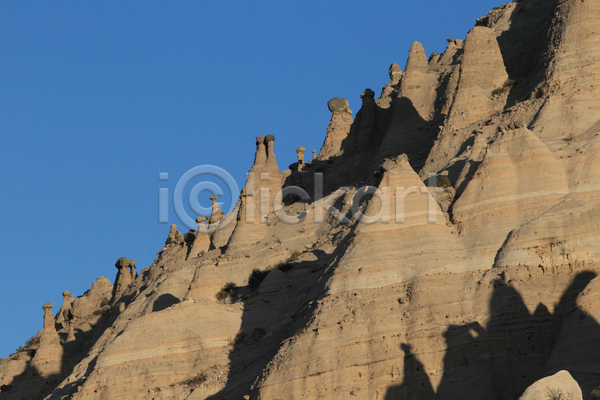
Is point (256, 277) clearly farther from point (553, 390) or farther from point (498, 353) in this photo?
point (553, 390)

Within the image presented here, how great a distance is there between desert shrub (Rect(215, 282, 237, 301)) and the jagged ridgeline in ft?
0.54

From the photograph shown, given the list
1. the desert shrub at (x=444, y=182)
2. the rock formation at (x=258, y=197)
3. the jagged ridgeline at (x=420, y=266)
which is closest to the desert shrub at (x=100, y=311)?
the jagged ridgeline at (x=420, y=266)

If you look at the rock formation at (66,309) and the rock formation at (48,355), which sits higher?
the rock formation at (66,309)

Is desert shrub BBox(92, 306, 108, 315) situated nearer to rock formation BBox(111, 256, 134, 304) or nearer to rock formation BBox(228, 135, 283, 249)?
rock formation BBox(111, 256, 134, 304)

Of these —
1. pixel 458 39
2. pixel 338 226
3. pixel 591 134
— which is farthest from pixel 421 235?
pixel 458 39

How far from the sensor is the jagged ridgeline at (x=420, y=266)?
27828 mm

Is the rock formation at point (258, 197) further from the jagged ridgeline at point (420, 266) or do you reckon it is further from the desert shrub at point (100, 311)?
the desert shrub at point (100, 311)

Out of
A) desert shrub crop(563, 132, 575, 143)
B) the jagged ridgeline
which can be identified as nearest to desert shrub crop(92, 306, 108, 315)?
the jagged ridgeline

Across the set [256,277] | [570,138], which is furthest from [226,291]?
[570,138]

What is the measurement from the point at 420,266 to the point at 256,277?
16873 millimetres

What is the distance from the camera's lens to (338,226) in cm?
4756

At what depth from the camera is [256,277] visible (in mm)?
46531

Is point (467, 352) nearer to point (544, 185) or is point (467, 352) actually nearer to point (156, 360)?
point (544, 185)

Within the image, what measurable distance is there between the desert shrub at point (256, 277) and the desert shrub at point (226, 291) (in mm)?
926
